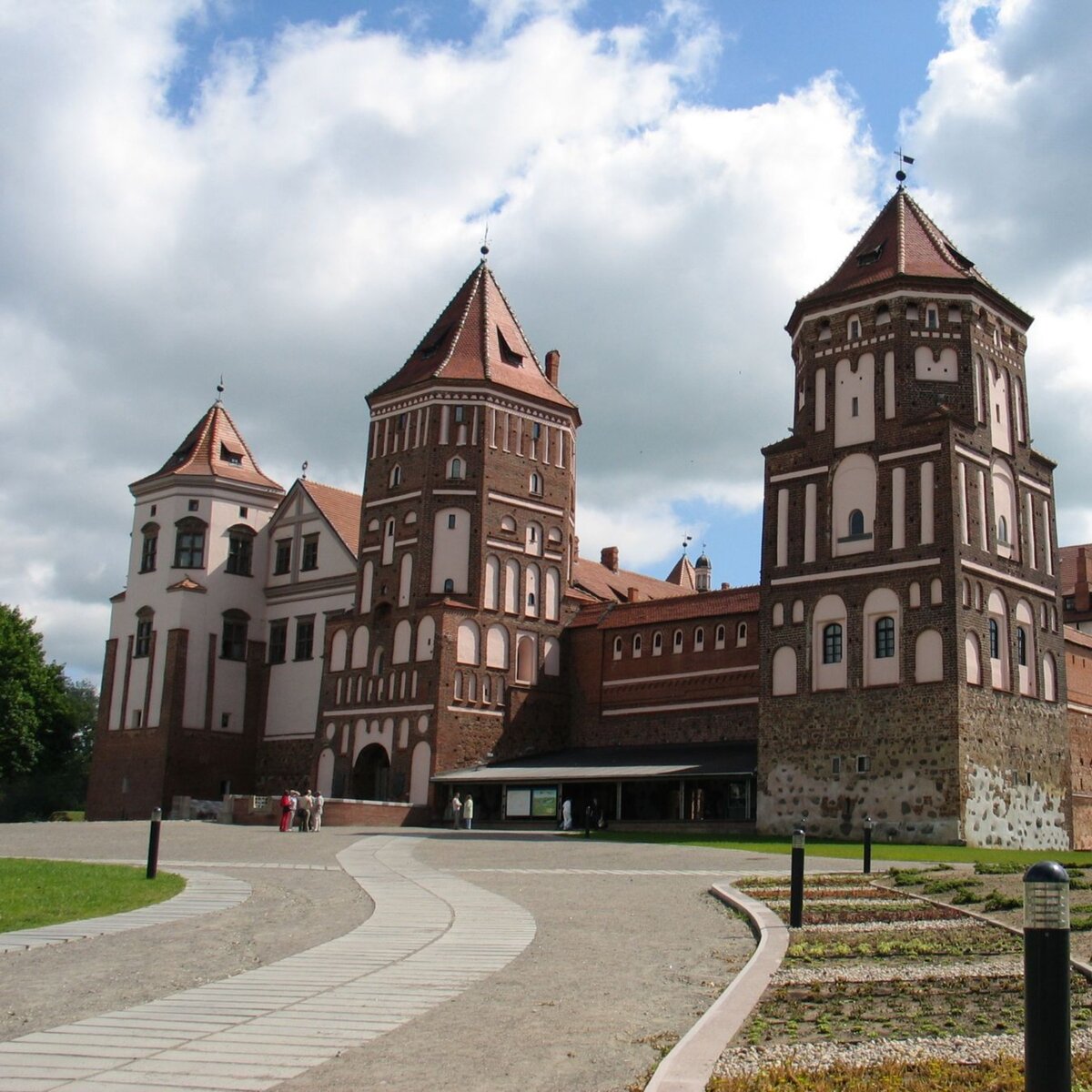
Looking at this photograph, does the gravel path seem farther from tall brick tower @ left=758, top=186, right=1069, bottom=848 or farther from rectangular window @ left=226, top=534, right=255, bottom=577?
rectangular window @ left=226, top=534, right=255, bottom=577

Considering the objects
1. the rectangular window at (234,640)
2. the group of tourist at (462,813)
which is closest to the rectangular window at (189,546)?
the rectangular window at (234,640)

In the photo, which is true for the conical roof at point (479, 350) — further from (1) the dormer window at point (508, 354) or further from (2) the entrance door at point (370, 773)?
(2) the entrance door at point (370, 773)

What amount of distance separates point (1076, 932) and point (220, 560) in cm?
5096

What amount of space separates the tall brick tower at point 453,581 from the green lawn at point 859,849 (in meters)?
12.2

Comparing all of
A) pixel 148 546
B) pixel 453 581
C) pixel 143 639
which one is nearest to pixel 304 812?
pixel 453 581

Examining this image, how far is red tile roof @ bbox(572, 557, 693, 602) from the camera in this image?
201ft

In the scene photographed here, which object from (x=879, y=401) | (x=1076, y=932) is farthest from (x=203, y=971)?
(x=879, y=401)

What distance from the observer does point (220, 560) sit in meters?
59.4

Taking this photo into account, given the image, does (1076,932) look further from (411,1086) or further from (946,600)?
(946,600)

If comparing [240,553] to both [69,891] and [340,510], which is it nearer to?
[340,510]

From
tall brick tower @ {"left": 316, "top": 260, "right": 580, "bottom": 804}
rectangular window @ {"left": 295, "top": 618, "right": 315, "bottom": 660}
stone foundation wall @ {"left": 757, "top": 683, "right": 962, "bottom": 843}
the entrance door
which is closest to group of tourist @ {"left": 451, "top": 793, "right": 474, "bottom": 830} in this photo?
tall brick tower @ {"left": 316, "top": 260, "right": 580, "bottom": 804}

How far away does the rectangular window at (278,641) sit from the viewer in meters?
58.8

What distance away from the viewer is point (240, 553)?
60219 mm

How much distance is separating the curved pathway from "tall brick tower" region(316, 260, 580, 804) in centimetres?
3775
